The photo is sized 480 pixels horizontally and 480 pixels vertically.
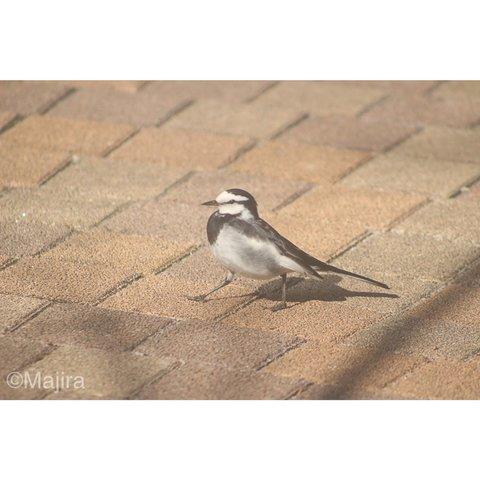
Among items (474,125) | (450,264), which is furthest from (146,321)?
(474,125)

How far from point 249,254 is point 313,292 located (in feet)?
1.87

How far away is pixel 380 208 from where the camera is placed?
6.29 meters

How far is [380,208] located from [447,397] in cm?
196

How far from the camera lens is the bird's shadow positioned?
17.6 feet

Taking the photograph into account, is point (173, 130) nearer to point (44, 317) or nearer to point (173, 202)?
point (173, 202)

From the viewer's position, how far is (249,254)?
5023 millimetres

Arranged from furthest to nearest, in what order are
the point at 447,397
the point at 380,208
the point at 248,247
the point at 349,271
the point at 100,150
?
the point at 100,150 → the point at 380,208 → the point at 349,271 → the point at 248,247 → the point at 447,397

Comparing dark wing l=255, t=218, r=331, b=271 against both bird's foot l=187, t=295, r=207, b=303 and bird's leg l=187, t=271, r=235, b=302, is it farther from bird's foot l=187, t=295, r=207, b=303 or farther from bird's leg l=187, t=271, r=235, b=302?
bird's foot l=187, t=295, r=207, b=303

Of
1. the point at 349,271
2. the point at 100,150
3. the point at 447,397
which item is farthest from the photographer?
the point at 100,150

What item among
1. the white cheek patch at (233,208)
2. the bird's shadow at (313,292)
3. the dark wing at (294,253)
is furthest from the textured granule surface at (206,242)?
the white cheek patch at (233,208)

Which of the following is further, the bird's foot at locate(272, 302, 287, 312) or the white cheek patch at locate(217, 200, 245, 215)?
the bird's foot at locate(272, 302, 287, 312)

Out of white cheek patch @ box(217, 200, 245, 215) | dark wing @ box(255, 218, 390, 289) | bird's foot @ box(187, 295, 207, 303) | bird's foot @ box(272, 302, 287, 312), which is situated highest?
white cheek patch @ box(217, 200, 245, 215)

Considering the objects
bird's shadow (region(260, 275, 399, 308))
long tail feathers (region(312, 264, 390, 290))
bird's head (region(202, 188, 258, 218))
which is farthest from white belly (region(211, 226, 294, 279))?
bird's shadow (region(260, 275, 399, 308))

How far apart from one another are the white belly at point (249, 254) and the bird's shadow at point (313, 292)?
1.06 ft
